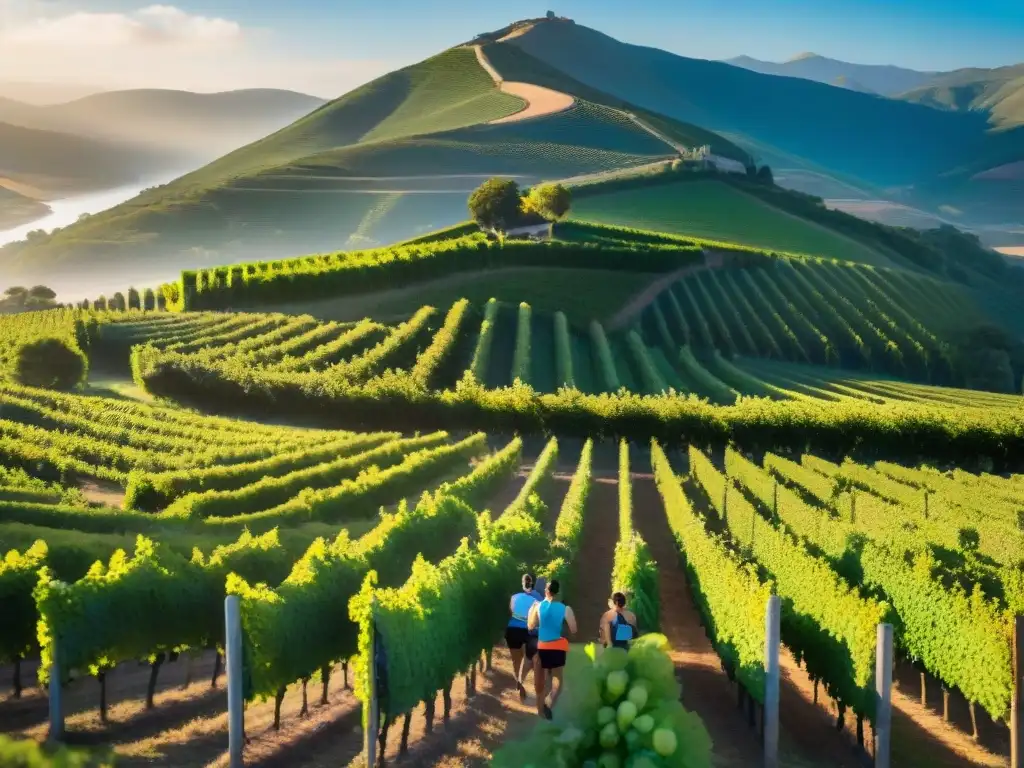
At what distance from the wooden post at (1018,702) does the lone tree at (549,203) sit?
295 feet

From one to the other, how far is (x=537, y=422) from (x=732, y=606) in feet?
101

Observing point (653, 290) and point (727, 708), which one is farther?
point (653, 290)

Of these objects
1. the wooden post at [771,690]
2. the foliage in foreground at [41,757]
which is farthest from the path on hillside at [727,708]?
the foliage in foreground at [41,757]

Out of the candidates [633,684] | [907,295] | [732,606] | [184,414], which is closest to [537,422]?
[184,414]

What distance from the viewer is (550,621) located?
46.7ft

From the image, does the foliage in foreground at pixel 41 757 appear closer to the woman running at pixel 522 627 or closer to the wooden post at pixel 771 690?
the woman running at pixel 522 627

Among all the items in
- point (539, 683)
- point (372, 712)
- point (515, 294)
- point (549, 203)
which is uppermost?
point (549, 203)

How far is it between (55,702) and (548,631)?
6799 mm

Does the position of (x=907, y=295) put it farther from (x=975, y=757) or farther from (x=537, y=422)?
(x=975, y=757)

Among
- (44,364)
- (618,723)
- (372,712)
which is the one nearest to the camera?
(618,723)

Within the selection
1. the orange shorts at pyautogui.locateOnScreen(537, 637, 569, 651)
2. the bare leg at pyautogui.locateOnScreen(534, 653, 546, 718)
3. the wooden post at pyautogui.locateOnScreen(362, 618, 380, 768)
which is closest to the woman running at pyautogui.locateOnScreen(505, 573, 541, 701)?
the bare leg at pyautogui.locateOnScreen(534, 653, 546, 718)

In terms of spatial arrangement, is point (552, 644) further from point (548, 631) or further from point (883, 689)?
point (883, 689)

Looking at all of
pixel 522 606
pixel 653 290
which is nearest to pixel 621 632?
pixel 522 606

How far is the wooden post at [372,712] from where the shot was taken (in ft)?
42.4
